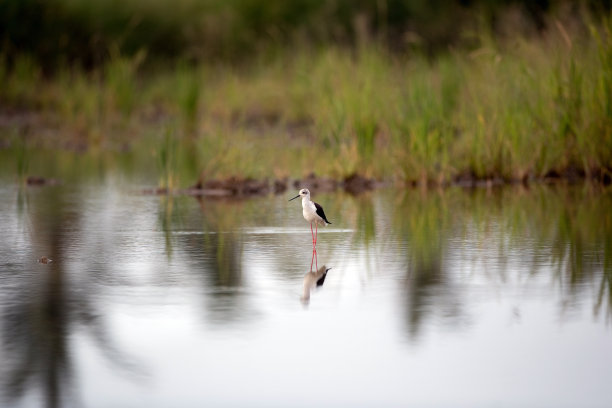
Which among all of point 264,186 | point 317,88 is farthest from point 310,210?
point 317,88

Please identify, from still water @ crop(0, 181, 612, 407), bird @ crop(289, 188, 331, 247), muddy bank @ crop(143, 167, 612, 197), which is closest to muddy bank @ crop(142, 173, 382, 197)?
muddy bank @ crop(143, 167, 612, 197)

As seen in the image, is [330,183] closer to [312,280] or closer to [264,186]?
[264,186]

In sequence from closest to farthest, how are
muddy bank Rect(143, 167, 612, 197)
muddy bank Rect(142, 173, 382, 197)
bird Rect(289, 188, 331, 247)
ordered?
bird Rect(289, 188, 331, 247) < muddy bank Rect(142, 173, 382, 197) < muddy bank Rect(143, 167, 612, 197)

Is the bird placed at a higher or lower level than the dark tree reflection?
higher

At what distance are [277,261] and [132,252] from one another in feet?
4.16

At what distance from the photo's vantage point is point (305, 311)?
268 inches

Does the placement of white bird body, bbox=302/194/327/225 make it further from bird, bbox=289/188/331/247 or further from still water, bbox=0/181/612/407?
still water, bbox=0/181/612/407

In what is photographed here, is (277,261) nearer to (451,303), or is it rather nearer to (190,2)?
(451,303)

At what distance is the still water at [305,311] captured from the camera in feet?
17.2

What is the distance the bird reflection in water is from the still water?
50 mm

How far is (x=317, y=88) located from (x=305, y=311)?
11.5 m

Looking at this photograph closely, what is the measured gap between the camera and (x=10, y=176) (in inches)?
652

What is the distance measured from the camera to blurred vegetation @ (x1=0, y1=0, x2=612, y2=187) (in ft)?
48.1

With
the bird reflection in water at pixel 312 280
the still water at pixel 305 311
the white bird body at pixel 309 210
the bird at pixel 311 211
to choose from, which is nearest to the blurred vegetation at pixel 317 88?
the still water at pixel 305 311
